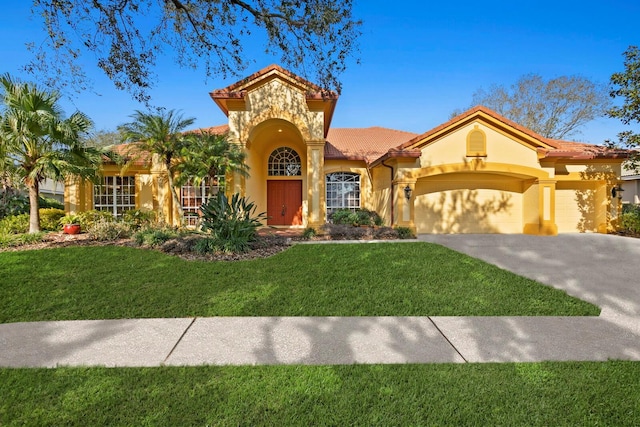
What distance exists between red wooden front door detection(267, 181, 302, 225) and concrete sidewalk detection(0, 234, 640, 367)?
12.3m

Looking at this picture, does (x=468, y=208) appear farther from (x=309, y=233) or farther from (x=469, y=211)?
(x=309, y=233)

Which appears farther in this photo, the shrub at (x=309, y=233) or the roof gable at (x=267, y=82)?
the roof gable at (x=267, y=82)

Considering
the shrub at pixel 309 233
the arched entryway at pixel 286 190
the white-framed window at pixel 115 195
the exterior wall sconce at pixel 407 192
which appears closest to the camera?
the shrub at pixel 309 233

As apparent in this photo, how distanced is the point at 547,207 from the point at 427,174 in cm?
529

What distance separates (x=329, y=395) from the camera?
2766 millimetres

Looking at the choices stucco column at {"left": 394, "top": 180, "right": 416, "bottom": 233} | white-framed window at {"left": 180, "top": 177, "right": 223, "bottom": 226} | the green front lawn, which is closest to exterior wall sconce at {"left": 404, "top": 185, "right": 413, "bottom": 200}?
stucco column at {"left": 394, "top": 180, "right": 416, "bottom": 233}

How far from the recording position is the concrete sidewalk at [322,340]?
3473 mm

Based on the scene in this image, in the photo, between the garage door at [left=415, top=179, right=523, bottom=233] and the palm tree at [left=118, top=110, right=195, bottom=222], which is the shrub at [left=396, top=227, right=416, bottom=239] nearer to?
the garage door at [left=415, top=179, right=523, bottom=233]

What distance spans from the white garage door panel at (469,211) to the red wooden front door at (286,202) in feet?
20.9

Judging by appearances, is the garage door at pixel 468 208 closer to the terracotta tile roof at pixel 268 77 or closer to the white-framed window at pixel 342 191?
the white-framed window at pixel 342 191

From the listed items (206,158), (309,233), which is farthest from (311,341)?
(206,158)

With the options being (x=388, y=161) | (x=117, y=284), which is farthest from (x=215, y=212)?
(x=388, y=161)

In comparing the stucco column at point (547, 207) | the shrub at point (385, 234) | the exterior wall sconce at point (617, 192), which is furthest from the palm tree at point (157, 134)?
the exterior wall sconce at point (617, 192)

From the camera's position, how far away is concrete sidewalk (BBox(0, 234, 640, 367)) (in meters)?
3.47
